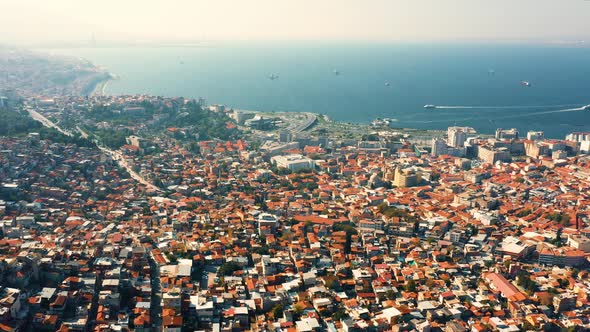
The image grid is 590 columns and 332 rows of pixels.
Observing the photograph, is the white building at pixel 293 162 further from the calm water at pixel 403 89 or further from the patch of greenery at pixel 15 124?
the calm water at pixel 403 89

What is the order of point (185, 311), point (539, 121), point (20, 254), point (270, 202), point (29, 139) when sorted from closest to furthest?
point (185, 311), point (20, 254), point (270, 202), point (29, 139), point (539, 121)

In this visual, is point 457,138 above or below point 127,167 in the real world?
above

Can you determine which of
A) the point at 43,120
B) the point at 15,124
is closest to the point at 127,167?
the point at 15,124

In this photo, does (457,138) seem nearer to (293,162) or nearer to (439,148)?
(439,148)

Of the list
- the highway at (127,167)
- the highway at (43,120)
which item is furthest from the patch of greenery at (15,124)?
the highway at (127,167)

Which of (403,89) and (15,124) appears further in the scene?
(403,89)

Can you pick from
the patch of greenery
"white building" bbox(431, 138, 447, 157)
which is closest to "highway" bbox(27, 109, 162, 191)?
the patch of greenery

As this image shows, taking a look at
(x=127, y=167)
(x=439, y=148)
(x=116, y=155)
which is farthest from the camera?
(x=439, y=148)

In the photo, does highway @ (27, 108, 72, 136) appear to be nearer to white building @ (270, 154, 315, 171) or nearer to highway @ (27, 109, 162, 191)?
highway @ (27, 109, 162, 191)

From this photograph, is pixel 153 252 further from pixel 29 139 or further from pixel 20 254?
pixel 29 139

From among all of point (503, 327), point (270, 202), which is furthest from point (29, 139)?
point (503, 327)

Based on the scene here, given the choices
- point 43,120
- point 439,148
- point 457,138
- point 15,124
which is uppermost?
point 15,124
